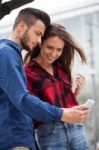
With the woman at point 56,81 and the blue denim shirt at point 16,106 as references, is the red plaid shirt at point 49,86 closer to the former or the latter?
the woman at point 56,81

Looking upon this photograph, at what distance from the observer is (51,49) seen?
8.21ft

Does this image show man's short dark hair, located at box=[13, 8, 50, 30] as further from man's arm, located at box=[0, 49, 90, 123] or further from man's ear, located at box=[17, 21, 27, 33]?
man's arm, located at box=[0, 49, 90, 123]

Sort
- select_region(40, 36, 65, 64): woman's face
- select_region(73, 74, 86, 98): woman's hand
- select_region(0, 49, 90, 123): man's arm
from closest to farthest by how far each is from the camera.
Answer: select_region(0, 49, 90, 123): man's arm
select_region(40, 36, 65, 64): woman's face
select_region(73, 74, 86, 98): woman's hand

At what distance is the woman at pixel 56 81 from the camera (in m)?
2.38

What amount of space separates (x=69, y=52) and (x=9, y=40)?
22.7 inches

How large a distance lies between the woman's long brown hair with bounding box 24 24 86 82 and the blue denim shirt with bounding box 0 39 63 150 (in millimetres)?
446

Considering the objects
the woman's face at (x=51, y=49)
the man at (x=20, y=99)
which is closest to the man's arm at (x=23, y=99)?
the man at (x=20, y=99)

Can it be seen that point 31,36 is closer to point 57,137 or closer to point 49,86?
point 49,86

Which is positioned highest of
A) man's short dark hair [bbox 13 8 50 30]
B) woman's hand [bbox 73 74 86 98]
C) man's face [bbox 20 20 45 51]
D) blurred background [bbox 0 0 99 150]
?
man's short dark hair [bbox 13 8 50 30]

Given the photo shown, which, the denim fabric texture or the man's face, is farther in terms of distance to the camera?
the denim fabric texture

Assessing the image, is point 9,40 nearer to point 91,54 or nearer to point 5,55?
point 5,55

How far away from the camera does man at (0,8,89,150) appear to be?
1.98 meters

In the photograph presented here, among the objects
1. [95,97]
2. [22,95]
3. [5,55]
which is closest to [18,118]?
[22,95]

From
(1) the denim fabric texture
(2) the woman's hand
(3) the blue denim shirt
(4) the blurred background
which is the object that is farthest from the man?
(4) the blurred background
